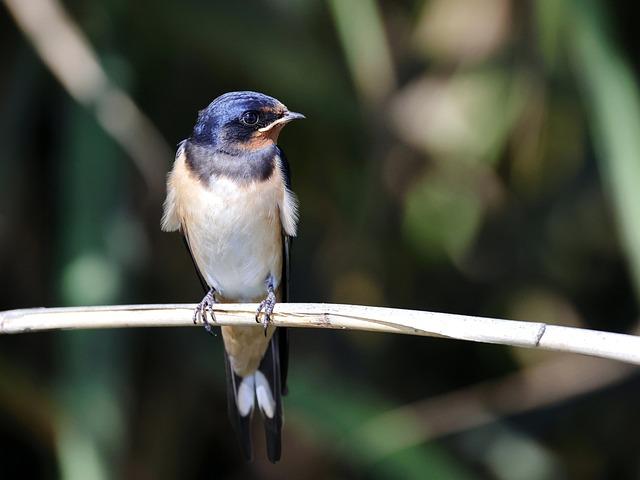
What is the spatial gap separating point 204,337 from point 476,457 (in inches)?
28.8

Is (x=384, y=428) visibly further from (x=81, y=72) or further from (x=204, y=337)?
(x=81, y=72)

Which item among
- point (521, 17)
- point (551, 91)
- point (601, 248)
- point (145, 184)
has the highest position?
point (521, 17)

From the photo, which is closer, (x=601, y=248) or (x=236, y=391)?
(x=236, y=391)

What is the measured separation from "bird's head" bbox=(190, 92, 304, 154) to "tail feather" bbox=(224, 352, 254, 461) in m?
0.43

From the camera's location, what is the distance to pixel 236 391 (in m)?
2.01

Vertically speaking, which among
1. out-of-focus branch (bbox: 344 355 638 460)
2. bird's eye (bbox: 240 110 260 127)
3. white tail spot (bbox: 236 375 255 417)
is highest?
bird's eye (bbox: 240 110 260 127)

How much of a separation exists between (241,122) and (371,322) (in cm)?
68

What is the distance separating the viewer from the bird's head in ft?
5.87

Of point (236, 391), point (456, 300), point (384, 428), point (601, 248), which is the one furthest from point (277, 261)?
point (601, 248)

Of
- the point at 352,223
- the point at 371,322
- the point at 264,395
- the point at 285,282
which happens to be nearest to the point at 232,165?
the point at 285,282

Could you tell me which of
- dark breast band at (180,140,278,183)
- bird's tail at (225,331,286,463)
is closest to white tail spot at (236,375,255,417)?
bird's tail at (225,331,286,463)

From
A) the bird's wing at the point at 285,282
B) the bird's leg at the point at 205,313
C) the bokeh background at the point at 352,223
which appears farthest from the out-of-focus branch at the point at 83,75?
the bird's leg at the point at 205,313

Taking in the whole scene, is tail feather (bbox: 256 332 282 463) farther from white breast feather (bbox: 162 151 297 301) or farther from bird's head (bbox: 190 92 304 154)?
bird's head (bbox: 190 92 304 154)

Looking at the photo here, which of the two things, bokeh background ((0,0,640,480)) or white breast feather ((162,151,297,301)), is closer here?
white breast feather ((162,151,297,301))
